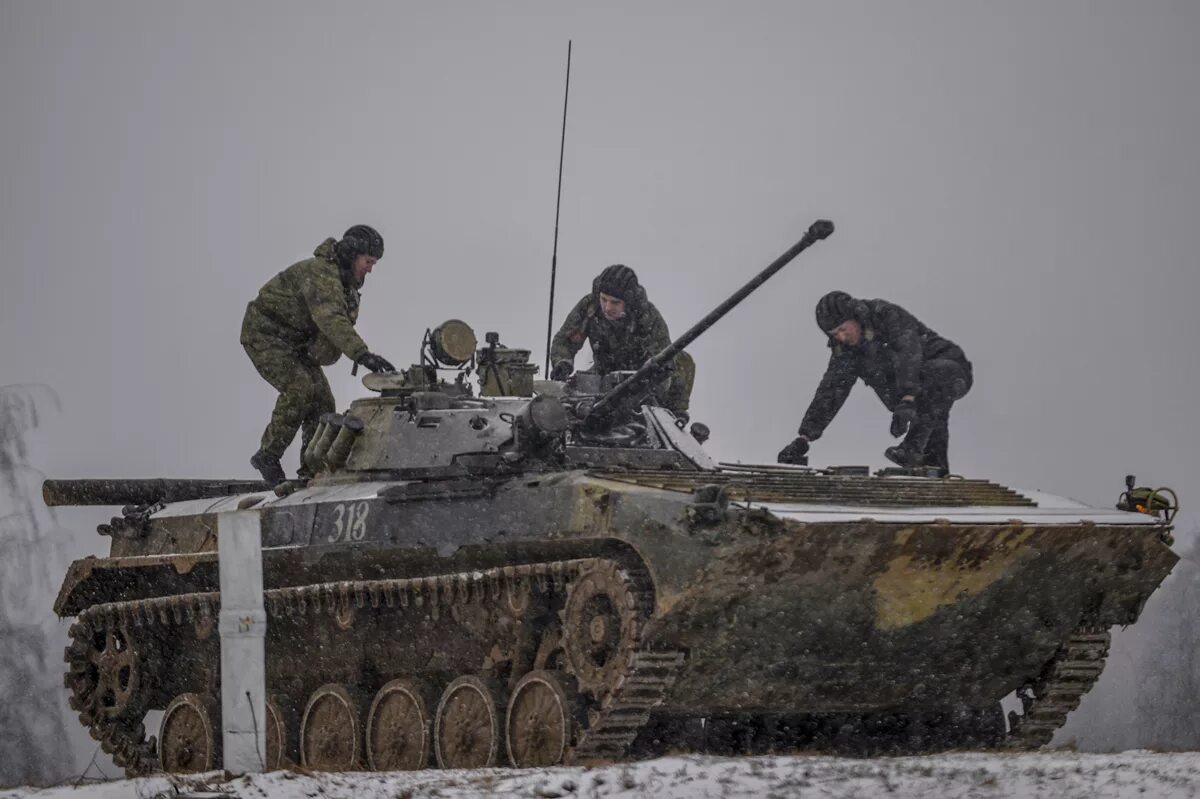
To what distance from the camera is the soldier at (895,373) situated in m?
15.4

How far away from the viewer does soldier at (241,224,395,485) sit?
1564 centimetres

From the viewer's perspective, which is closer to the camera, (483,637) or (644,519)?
(644,519)

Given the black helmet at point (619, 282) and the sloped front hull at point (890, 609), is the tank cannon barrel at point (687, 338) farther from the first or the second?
the black helmet at point (619, 282)

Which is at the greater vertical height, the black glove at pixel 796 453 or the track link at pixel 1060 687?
the black glove at pixel 796 453

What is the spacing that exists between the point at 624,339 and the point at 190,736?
466 cm

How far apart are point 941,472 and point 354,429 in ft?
13.7

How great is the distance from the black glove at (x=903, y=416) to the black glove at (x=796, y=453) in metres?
0.73

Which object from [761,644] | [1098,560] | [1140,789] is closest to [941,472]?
[1098,560]

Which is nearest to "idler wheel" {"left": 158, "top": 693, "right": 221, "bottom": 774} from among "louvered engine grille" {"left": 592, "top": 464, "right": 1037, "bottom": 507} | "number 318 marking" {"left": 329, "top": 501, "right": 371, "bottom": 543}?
"number 318 marking" {"left": 329, "top": 501, "right": 371, "bottom": 543}

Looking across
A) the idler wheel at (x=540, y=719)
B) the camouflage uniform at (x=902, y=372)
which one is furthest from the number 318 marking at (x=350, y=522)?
the camouflage uniform at (x=902, y=372)

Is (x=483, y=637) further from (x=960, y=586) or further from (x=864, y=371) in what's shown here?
(x=864, y=371)

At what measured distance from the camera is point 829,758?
10508 mm

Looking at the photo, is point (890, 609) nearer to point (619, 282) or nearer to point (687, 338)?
point (687, 338)

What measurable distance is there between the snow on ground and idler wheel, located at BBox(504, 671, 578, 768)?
121cm
